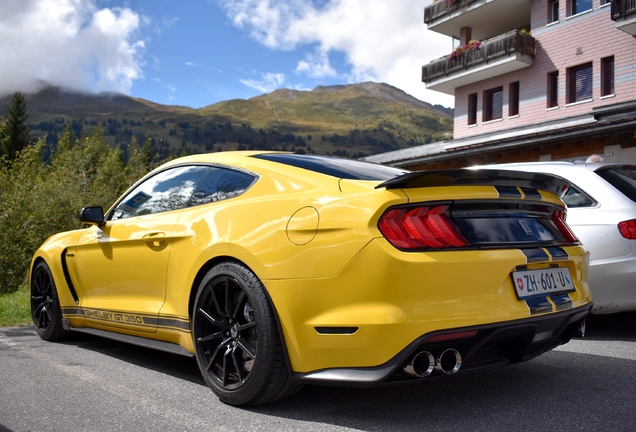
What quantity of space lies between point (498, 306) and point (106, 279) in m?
2.89

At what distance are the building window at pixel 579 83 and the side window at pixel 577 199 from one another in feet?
68.7

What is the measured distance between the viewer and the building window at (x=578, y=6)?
24.6 m

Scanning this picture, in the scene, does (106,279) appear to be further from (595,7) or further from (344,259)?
(595,7)

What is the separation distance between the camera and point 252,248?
313 cm

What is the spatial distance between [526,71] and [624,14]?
5665 millimetres

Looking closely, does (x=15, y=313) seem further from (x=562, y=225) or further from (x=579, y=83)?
(x=579, y=83)

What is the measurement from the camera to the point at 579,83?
24672 millimetres

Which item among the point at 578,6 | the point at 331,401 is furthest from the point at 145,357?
the point at 578,6

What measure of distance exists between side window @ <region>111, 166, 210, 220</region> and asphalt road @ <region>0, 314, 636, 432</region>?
1.10m

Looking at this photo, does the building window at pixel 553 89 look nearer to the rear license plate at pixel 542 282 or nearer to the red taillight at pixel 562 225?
the red taillight at pixel 562 225

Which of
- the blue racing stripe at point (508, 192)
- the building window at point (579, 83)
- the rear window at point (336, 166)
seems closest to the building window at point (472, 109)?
the building window at point (579, 83)

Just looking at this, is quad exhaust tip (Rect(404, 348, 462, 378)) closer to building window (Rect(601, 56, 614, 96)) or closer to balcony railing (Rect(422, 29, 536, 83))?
building window (Rect(601, 56, 614, 96))

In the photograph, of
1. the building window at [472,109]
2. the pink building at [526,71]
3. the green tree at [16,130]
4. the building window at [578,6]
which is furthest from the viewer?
the green tree at [16,130]

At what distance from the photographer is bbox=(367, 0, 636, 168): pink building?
831 inches
